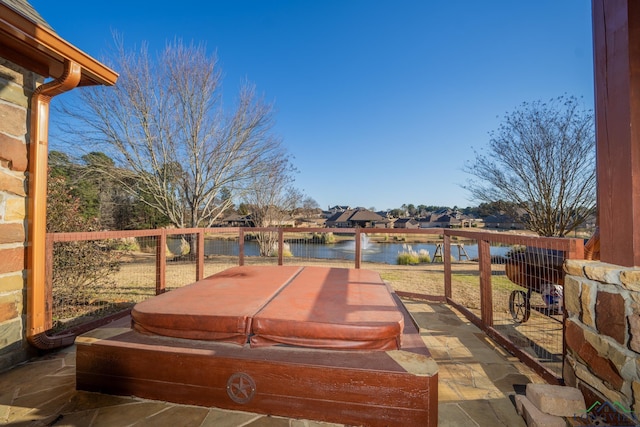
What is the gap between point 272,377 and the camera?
1.37 m

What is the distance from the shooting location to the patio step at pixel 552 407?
130cm

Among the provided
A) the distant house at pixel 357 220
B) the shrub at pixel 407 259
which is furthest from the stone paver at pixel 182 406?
the distant house at pixel 357 220

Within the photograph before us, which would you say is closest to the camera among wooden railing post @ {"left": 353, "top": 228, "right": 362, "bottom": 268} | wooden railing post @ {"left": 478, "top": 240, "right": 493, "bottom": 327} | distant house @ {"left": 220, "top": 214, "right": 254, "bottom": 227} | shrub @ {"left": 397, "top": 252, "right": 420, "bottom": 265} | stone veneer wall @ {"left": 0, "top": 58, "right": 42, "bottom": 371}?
stone veneer wall @ {"left": 0, "top": 58, "right": 42, "bottom": 371}

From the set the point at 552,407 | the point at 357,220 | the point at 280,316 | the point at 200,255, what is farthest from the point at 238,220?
the point at 357,220

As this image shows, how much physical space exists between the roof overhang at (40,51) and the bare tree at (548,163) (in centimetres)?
859

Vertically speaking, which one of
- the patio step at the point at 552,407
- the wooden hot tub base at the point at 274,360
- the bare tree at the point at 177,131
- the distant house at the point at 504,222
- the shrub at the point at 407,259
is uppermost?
the bare tree at the point at 177,131

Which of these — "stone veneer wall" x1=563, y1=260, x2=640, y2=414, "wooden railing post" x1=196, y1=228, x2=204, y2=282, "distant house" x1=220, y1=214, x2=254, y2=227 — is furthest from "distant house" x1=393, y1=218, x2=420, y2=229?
"stone veneer wall" x1=563, y1=260, x2=640, y2=414

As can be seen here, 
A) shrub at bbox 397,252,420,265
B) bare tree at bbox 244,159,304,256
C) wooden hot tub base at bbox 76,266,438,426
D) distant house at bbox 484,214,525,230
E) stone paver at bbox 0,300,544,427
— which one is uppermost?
bare tree at bbox 244,159,304,256

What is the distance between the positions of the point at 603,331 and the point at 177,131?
1006cm

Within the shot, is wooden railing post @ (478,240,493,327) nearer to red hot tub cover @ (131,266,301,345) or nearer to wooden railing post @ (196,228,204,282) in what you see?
red hot tub cover @ (131,266,301,345)

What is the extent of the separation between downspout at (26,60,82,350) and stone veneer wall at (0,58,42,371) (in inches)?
1.4

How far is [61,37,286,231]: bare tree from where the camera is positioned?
7.96 m

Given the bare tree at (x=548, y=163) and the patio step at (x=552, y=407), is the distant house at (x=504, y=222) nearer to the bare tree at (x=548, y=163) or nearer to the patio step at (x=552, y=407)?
the bare tree at (x=548, y=163)

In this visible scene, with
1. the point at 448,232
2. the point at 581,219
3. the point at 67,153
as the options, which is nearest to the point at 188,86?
the point at 67,153
